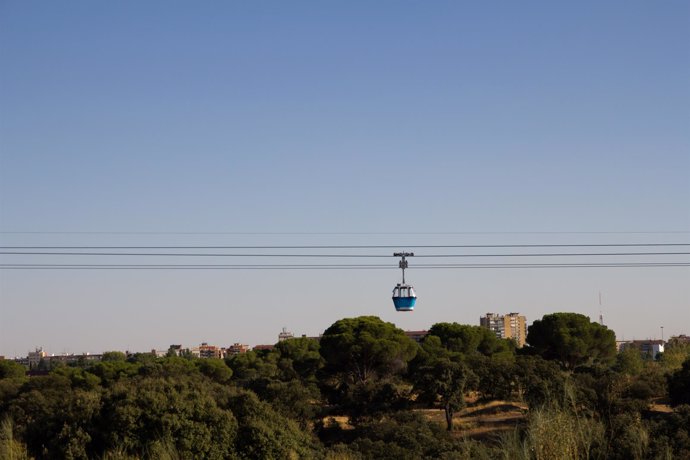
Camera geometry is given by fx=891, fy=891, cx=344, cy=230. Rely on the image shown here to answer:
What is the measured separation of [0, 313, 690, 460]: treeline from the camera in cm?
1389

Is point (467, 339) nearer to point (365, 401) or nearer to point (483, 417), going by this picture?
point (483, 417)

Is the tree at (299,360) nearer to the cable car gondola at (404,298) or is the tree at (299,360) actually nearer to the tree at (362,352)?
the tree at (362,352)

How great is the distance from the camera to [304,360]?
234 ft

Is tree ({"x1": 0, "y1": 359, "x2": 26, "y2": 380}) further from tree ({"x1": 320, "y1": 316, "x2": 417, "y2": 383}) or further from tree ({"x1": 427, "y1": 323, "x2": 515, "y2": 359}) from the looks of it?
tree ({"x1": 427, "y1": 323, "x2": 515, "y2": 359})

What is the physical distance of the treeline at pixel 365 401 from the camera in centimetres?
1389

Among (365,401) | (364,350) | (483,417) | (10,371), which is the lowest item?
(483,417)

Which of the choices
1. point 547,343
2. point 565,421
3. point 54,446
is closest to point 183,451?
point 54,446

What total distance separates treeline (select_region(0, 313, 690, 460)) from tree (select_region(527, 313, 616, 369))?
0.11 m

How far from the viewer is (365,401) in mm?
47406

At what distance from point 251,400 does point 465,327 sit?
46694 mm

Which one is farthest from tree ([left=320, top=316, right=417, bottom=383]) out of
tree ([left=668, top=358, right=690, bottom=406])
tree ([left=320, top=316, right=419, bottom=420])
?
tree ([left=668, top=358, right=690, bottom=406])

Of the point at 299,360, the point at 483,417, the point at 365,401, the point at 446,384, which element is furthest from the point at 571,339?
the point at 365,401

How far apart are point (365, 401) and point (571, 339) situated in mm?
22747

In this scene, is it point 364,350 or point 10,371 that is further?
point 10,371
